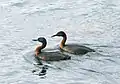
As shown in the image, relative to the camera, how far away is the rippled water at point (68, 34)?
54.9ft

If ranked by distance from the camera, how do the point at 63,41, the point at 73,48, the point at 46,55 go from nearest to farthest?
the point at 46,55, the point at 73,48, the point at 63,41

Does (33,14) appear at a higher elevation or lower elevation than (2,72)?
higher

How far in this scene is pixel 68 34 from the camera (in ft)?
70.0

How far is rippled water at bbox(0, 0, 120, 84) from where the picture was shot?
54.9ft

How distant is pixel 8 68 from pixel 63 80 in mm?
2348

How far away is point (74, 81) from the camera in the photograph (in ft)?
53.1

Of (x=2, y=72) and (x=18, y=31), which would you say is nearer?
(x=2, y=72)

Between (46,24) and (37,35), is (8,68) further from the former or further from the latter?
(46,24)

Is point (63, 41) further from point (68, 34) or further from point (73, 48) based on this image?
point (68, 34)

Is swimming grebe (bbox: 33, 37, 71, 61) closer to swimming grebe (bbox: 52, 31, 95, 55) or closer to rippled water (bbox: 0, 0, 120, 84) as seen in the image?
rippled water (bbox: 0, 0, 120, 84)

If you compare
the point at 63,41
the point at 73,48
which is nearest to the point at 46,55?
the point at 73,48

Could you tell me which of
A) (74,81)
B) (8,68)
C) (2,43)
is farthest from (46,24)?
(74,81)

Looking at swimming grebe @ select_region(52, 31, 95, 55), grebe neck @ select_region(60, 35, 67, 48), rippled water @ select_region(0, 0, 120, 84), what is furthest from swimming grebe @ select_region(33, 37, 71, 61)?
grebe neck @ select_region(60, 35, 67, 48)

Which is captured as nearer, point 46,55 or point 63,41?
point 46,55
